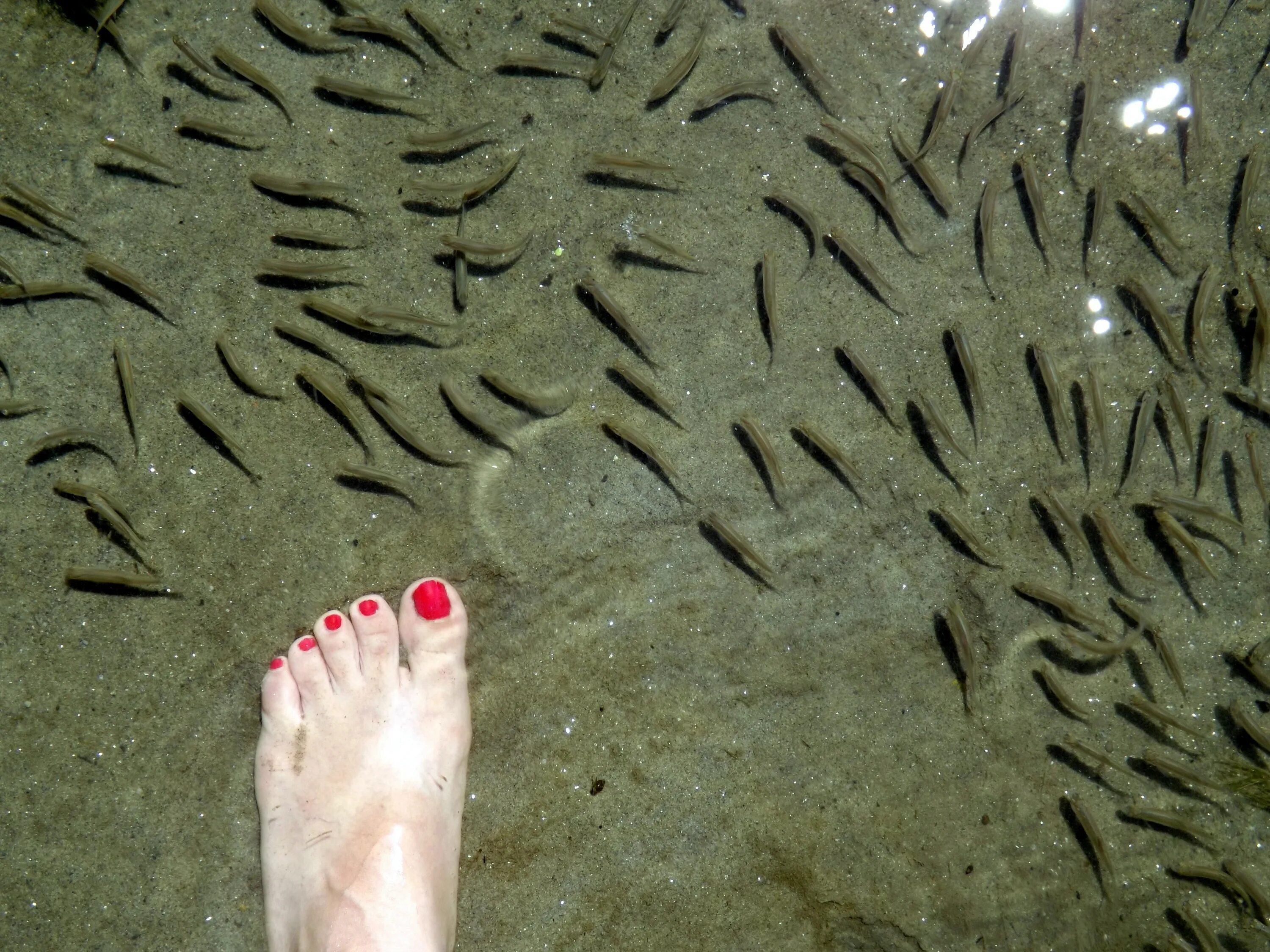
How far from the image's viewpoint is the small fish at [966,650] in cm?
333

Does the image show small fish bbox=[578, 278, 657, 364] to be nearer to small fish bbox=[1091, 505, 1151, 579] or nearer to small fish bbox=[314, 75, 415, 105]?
small fish bbox=[314, 75, 415, 105]

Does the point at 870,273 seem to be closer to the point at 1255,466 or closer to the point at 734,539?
the point at 734,539

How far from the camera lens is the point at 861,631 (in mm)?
3398

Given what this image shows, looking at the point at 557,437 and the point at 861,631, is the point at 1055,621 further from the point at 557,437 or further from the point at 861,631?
the point at 557,437

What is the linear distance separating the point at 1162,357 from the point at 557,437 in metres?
2.82

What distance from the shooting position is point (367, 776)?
11.0 feet

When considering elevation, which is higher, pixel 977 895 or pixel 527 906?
pixel 977 895

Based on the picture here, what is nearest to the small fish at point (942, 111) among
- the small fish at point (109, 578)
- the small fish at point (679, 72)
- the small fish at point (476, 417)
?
the small fish at point (679, 72)

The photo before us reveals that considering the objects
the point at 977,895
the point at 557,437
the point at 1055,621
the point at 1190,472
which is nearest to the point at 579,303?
the point at 557,437

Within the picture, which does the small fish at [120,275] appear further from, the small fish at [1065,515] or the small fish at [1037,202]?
the small fish at [1065,515]

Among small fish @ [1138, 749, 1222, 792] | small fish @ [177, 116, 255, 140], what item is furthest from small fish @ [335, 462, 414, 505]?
small fish @ [1138, 749, 1222, 792]

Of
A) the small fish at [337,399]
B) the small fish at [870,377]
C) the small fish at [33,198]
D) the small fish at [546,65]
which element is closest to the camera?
the small fish at [33,198]

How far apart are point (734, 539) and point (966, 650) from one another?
1136 mm

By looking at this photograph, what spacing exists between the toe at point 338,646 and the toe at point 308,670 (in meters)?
0.03
